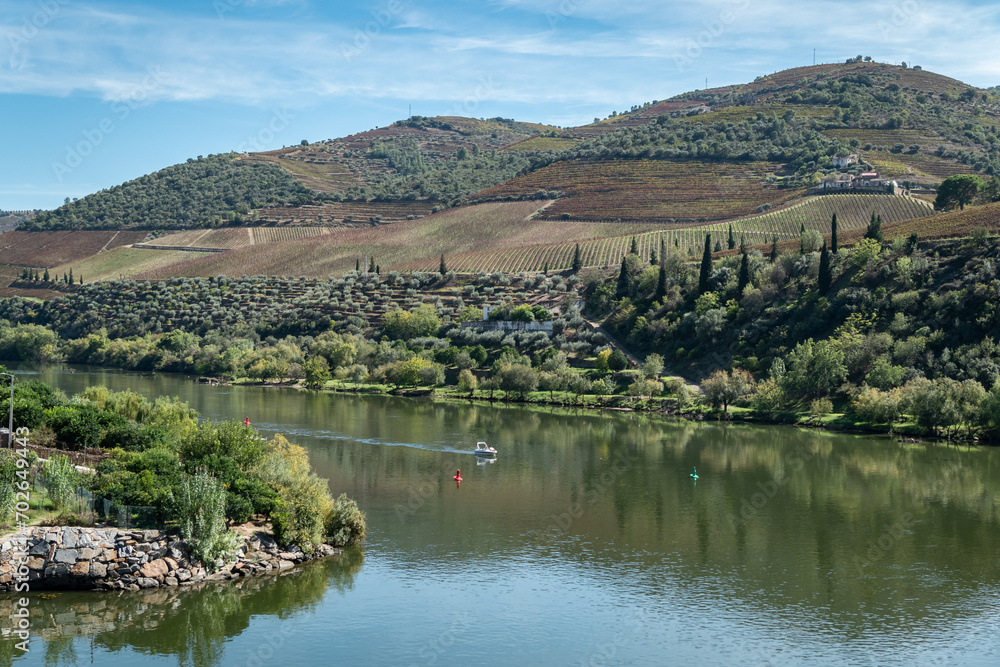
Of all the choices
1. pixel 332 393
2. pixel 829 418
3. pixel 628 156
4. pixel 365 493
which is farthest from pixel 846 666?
pixel 628 156

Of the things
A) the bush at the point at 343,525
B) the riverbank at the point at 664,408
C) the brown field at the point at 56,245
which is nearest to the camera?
the bush at the point at 343,525

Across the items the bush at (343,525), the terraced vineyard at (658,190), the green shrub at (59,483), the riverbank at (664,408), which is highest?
the terraced vineyard at (658,190)

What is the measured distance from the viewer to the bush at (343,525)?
3594 cm

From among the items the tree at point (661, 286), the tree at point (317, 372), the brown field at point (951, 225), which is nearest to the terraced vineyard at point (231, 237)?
the tree at point (317, 372)

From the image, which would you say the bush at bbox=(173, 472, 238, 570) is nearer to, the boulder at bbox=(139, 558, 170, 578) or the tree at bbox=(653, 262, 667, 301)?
the boulder at bbox=(139, 558, 170, 578)

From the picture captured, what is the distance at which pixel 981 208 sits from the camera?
321ft

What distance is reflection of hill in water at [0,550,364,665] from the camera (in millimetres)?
26688

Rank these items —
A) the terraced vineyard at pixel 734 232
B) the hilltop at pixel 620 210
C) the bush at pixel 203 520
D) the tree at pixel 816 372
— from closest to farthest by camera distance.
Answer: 1. the bush at pixel 203 520
2. the tree at pixel 816 372
3. the terraced vineyard at pixel 734 232
4. the hilltop at pixel 620 210

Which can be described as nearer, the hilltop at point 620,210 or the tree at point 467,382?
the tree at point 467,382

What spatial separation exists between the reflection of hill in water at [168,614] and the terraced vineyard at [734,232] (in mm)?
100722

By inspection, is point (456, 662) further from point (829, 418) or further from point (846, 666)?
point (829, 418)

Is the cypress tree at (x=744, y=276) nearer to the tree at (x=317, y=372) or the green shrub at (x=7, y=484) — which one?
the tree at (x=317, y=372)

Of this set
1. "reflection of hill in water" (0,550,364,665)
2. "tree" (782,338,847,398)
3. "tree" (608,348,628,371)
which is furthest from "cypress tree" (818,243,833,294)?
"reflection of hill in water" (0,550,364,665)

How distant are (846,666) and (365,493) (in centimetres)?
2621
